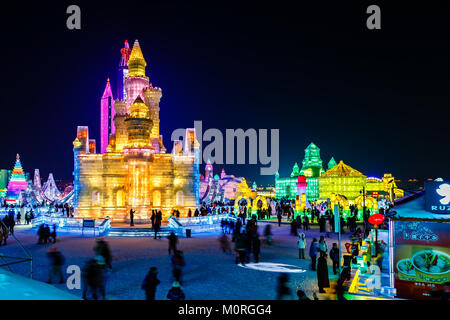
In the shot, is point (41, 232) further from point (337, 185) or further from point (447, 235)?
point (337, 185)

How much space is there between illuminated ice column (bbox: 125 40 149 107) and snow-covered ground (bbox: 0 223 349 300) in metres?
20.8

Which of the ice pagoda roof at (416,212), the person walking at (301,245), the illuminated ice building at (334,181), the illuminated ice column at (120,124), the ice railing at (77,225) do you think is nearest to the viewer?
the ice pagoda roof at (416,212)

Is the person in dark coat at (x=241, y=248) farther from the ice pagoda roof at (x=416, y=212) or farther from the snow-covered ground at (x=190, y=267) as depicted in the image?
the ice pagoda roof at (x=416, y=212)

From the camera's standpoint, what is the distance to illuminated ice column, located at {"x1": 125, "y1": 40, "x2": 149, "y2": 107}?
36438 millimetres

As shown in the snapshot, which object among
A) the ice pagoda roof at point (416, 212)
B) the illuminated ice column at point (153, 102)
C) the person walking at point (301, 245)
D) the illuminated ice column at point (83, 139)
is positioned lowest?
the person walking at point (301, 245)

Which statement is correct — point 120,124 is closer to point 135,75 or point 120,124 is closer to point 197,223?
point 135,75

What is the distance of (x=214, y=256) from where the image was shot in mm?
14336

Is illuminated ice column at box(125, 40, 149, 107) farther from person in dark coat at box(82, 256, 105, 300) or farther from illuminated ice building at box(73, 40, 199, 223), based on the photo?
person in dark coat at box(82, 256, 105, 300)

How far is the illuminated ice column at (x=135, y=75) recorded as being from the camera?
36.4 m

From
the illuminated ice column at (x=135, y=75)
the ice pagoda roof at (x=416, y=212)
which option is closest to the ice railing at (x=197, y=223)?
the ice pagoda roof at (x=416, y=212)

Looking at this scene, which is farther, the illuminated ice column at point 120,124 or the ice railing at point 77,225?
the illuminated ice column at point 120,124

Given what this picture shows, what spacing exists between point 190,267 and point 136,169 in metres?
19.2

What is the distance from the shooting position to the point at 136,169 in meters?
30.0
